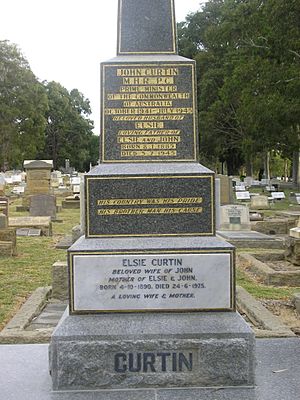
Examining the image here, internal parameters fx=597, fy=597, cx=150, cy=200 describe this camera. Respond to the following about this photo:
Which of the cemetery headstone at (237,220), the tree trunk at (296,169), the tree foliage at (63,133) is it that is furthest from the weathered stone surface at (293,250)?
the tree foliage at (63,133)

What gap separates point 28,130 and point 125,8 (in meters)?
57.0

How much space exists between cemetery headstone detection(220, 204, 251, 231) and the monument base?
11.3 metres

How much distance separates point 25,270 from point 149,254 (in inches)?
254

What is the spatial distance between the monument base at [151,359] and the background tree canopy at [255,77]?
874 inches

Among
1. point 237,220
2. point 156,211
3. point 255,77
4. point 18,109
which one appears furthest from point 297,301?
point 18,109

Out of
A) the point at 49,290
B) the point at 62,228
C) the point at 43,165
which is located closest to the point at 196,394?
the point at 49,290

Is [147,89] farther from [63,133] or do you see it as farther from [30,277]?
[63,133]

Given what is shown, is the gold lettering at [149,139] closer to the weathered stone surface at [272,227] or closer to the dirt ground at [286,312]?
the dirt ground at [286,312]

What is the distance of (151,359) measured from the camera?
14.4 feet

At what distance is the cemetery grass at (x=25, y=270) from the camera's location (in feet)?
26.7

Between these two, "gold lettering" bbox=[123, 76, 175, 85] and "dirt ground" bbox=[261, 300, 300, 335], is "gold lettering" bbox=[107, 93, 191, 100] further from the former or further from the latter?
"dirt ground" bbox=[261, 300, 300, 335]

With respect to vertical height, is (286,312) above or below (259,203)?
below

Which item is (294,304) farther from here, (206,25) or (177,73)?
(206,25)

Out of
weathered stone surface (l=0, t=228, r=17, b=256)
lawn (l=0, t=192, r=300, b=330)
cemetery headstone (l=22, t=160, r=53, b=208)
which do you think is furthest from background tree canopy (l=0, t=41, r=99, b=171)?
weathered stone surface (l=0, t=228, r=17, b=256)
